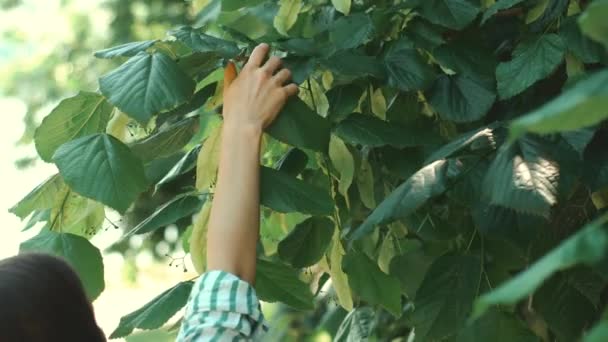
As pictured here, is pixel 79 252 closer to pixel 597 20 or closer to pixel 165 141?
pixel 165 141

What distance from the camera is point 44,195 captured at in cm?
158

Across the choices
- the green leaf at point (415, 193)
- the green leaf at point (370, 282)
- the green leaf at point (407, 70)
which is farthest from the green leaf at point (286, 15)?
the green leaf at point (415, 193)

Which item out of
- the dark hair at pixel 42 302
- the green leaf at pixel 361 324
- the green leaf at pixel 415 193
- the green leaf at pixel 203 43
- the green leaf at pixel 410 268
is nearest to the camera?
the dark hair at pixel 42 302

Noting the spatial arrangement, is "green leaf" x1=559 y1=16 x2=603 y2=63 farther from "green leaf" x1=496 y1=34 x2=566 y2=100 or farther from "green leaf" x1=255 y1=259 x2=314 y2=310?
"green leaf" x1=255 y1=259 x2=314 y2=310

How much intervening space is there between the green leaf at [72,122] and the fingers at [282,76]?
0.23 meters

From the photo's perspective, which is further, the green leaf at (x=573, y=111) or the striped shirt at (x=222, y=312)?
the striped shirt at (x=222, y=312)

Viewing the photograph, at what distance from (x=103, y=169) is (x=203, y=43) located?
0.18 meters

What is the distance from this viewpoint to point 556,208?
5.13 feet

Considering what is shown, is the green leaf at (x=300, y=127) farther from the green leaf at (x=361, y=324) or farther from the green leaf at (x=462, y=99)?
the green leaf at (x=361, y=324)

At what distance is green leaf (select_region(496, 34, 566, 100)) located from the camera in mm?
1426

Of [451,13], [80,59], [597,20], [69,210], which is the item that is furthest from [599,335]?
[80,59]

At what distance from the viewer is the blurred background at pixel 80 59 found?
4.25 metres

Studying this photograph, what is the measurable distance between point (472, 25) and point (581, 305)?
1.35ft

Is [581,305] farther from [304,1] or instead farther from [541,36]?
[304,1]
